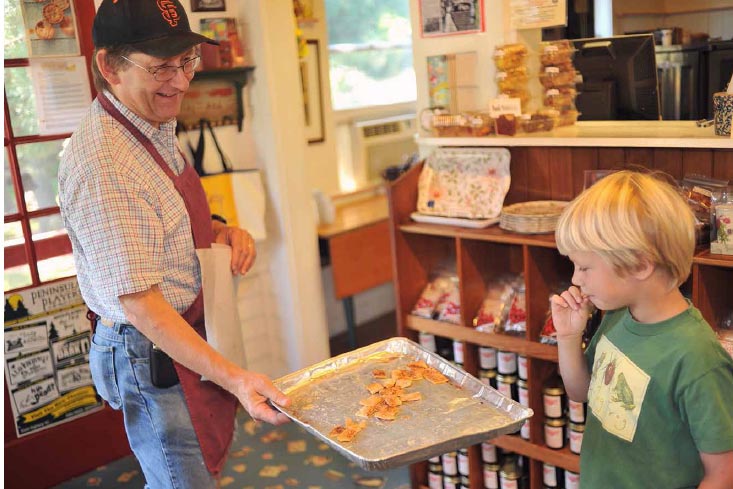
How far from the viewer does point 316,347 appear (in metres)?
3.68

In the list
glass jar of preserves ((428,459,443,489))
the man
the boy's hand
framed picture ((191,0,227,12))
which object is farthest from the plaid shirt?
framed picture ((191,0,227,12))

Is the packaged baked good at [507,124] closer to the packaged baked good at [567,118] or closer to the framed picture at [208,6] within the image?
the packaged baked good at [567,118]

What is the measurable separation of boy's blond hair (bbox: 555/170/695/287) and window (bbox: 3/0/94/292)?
7.65 ft

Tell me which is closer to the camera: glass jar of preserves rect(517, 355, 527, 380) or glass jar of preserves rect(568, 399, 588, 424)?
glass jar of preserves rect(568, 399, 588, 424)

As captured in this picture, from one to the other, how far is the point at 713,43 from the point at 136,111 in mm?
1735

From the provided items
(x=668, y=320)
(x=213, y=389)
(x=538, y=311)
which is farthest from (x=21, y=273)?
(x=668, y=320)

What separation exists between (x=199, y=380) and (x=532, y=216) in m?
1.06

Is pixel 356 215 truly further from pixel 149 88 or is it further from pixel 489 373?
pixel 149 88

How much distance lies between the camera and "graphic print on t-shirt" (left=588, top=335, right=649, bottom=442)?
1425 millimetres

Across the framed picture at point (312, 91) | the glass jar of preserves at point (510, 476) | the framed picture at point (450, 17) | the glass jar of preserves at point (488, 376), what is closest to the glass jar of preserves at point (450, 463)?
the glass jar of preserves at point (510, 476)

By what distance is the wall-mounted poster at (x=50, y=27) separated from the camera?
2.87 meters

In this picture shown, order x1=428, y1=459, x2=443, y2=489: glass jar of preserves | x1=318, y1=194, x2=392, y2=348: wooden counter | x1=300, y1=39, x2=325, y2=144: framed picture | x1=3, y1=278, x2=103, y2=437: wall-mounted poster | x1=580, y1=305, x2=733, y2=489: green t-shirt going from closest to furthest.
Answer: x1=580, y1=305, x2=733, y2=489: green t-shirt < x1=428, y1=459, x2=443, y2=489: glass jar of preserves < x1=3, y1=278, x2=103, y2=437: wall-mounted poster < x1=318, y1=194, x2=392, y2=348: wooden counter < x1=300, y1=39, x2=325, y2=144: framed picture

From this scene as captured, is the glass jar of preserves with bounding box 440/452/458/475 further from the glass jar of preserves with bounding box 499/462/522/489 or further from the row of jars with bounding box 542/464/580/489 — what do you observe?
the row of jars with bounding box 542/464/580/489

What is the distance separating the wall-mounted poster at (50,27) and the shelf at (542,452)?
7.27ft
